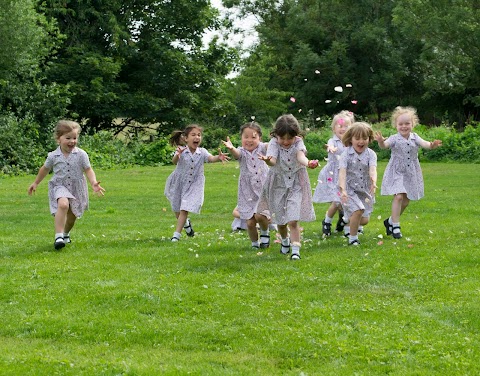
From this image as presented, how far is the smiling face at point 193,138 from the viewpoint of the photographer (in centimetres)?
1228

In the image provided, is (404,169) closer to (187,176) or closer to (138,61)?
(187,176)

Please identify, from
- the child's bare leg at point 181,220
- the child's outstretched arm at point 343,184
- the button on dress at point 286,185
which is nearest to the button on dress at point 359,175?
the child's outstretched arm at point 343,184

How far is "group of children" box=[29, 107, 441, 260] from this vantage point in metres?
10.7

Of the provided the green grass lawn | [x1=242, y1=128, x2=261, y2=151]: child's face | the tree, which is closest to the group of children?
[x1=242, y1=128, x2=261, y2=151]: child's face

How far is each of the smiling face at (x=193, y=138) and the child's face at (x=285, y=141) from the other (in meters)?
1.92

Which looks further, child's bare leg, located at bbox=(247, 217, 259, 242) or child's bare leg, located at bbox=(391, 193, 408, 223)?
child's bare leg, located at bbox=(391, 193, 408, 223)

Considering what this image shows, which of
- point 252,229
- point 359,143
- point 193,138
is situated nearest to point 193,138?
point 193,138

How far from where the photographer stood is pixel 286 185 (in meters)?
10.7

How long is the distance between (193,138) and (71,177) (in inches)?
71.5

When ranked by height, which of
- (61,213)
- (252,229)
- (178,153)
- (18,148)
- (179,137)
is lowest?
(252,229)

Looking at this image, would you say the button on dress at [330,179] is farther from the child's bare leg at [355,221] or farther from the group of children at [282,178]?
the child's bare leg at [355,221]

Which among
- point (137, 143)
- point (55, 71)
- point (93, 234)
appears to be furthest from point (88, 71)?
point (93, 234)

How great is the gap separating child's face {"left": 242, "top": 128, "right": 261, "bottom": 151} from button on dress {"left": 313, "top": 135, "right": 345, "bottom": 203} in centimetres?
140

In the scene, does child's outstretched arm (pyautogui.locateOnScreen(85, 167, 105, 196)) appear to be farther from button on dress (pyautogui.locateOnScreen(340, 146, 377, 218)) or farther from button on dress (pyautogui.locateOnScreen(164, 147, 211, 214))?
button on dress (pyautogui.locateOnScreen(340, 146, 377, 218))
